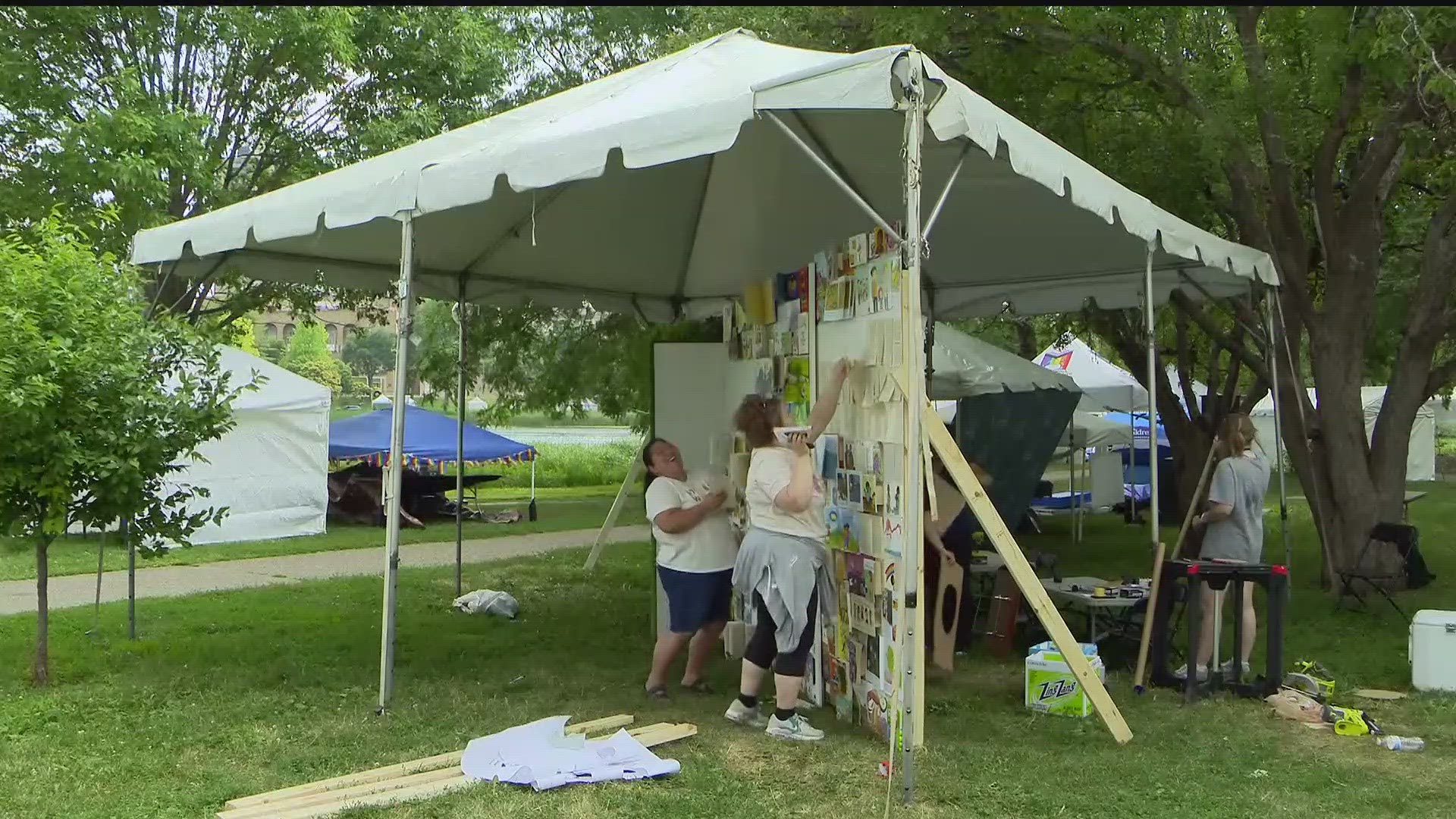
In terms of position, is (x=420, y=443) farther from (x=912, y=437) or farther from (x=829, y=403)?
(x=912, y=437)

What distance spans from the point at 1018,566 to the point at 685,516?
1.77 m

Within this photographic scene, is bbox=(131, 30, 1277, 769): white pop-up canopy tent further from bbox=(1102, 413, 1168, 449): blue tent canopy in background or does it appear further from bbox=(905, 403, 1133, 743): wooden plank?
bbox=(1102, 413, 1168, 449): blue tent canopy in background

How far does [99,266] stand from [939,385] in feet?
30.7

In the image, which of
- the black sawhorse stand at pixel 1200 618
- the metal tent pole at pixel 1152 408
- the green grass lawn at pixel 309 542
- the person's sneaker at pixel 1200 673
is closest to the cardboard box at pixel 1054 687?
the black sawhorse stand at pixel 1200 618

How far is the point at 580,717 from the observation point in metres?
6.24

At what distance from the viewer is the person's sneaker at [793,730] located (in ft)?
18.7

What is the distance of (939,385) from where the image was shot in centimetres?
1403

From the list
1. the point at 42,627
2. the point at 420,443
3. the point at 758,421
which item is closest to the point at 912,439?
the point at 758,421

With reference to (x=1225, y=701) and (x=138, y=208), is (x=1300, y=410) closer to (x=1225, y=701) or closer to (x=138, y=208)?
(x=1225, y=701)

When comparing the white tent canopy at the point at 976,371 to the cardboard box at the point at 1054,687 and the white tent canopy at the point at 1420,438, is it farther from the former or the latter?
the white tent canopy at the point at 1420,438

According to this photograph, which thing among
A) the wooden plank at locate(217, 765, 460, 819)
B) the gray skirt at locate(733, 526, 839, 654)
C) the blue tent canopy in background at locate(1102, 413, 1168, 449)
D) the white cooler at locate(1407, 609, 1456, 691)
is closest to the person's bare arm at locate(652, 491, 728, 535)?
the gray skirt at locate(733, 526, 839, 654)

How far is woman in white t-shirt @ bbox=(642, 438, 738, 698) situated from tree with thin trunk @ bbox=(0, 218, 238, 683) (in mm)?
2642

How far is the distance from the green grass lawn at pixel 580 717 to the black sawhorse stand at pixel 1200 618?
0.49 feet

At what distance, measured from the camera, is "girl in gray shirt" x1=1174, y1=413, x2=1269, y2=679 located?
702 centimetres
